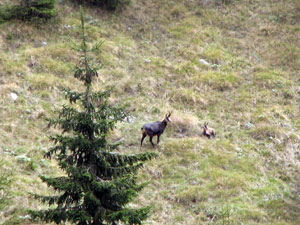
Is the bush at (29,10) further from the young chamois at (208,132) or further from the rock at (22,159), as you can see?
the young chamois at (208,132)

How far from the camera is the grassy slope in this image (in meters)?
11.7

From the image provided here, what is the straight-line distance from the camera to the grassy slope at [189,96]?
11.7 meters

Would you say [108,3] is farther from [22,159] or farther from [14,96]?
[22,159]

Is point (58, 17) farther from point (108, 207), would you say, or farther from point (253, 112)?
point (108, 207)

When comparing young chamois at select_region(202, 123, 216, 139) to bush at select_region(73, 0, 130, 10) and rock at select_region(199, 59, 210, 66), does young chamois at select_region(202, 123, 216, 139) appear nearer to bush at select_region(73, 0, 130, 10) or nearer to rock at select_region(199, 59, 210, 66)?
rock at select_region(199, 59, 210, 66)

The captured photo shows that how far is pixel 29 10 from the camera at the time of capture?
19.2 meters

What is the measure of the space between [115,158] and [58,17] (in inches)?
677

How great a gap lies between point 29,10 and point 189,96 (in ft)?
33.2

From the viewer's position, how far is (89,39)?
2080 cm

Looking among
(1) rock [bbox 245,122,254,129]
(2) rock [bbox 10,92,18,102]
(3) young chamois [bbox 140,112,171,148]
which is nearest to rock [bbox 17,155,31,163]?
(2) rock [bbox 10,92,18,102]

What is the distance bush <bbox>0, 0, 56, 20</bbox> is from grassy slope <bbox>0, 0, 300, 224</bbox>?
0.67 m

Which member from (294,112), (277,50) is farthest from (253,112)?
(277,50)

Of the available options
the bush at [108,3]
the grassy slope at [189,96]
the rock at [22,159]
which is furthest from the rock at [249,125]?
the bush at [108,3]

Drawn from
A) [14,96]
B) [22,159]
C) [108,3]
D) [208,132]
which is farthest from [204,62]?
[22,159]
